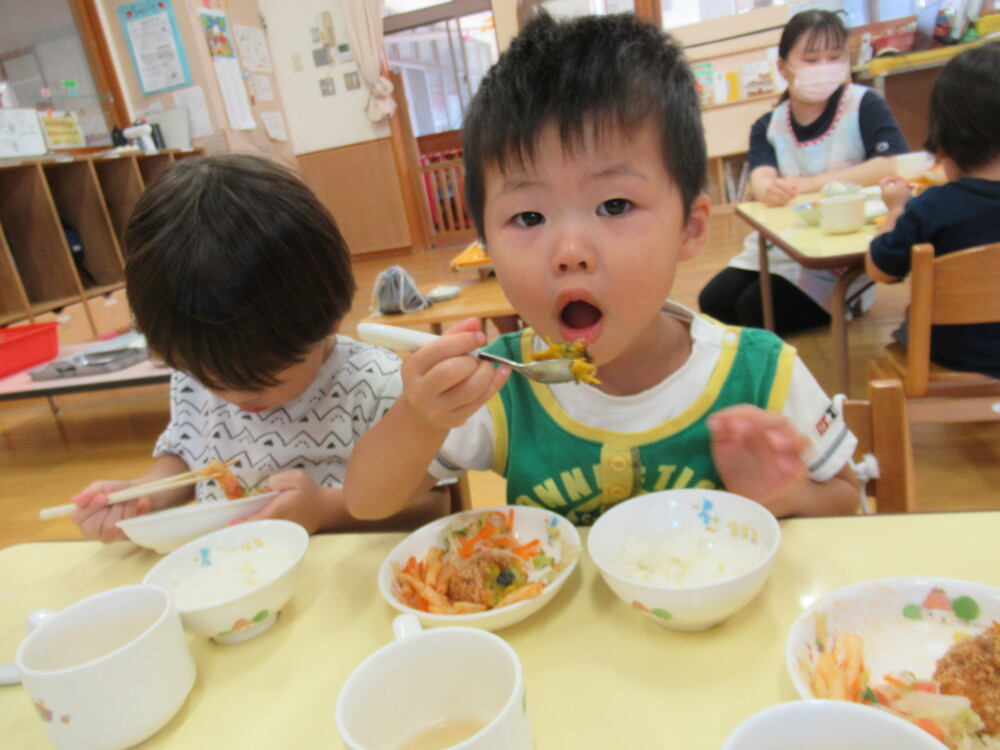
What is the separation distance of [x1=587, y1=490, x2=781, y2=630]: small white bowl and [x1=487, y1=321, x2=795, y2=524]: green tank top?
140 millimetres

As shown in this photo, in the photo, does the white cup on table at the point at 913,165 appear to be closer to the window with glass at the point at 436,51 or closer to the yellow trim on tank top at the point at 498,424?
the yellow trim on tank top at the point at 498,424

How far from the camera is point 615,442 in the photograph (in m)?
0.89

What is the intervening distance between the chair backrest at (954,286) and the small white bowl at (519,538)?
107cm

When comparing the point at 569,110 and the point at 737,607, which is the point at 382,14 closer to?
the point at 569,110

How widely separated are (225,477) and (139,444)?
8.29 feet

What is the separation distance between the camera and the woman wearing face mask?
2.58 meters

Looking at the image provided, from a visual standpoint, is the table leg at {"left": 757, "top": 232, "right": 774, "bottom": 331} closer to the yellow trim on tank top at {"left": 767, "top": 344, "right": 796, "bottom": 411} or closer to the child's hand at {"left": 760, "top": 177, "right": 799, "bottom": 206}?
the child's hand at {"left": 760, "top": 177, "right": 799, "bottom": 206}

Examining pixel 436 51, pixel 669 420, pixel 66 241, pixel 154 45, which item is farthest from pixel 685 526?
pixel 436 51

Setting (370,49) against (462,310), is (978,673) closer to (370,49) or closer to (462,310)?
(462,310)

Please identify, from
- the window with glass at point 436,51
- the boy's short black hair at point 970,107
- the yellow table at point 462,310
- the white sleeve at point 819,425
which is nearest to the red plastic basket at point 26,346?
the yellow table at point 462,310

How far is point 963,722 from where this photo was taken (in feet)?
1.45

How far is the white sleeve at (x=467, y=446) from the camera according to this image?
960mm

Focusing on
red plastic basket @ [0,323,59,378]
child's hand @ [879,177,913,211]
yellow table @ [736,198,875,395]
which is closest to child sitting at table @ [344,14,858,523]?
yellow table @ [736,198,875,395]

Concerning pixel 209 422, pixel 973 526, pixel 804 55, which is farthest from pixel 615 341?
pixel 804 55
